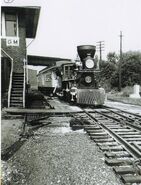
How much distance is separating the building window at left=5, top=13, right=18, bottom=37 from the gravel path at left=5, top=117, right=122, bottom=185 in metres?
10.7

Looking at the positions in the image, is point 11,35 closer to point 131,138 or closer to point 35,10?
point 35,10

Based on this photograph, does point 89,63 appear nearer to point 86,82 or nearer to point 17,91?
point 86,82

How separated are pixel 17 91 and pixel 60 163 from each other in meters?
9.63

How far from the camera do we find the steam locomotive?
623 inches

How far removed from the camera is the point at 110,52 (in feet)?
176

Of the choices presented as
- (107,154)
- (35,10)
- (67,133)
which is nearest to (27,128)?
(67,133)

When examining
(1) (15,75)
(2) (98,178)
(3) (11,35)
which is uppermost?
(3) (11,35)

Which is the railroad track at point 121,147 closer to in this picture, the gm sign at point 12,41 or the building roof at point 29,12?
the gm sign at point 12,41

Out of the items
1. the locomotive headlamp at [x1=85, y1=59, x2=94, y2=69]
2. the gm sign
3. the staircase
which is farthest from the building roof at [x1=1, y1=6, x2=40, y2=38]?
the locomotive headlamp at [x1=85, y1=59, x2=94, y2=69]

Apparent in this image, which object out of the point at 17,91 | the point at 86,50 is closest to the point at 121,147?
the point at 17,91

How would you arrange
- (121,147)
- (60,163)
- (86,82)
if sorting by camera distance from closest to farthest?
(60,163) → (121,147) → (86,82)

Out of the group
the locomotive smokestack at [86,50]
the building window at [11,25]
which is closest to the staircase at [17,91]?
the building window at [11,25]

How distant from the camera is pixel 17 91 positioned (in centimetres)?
1470

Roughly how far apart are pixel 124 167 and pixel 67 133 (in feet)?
11.7
